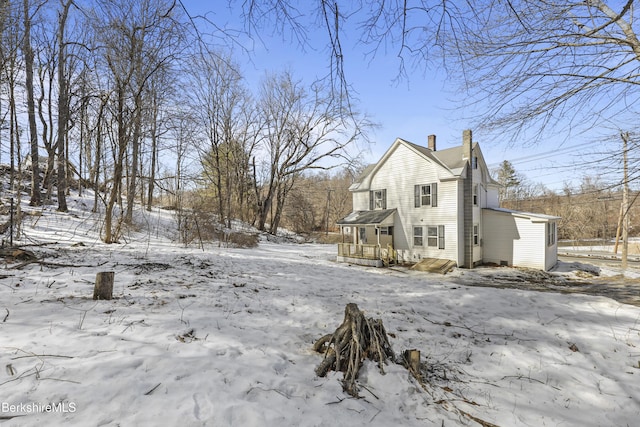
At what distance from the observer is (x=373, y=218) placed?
16297mm

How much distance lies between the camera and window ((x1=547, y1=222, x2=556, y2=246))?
15039 millimetres

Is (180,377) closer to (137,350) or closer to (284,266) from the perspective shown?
(137,350)

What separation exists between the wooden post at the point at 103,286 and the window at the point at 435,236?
14.6 meters

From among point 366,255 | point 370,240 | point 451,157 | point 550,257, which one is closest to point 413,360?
point 366,255

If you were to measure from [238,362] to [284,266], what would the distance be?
703cm

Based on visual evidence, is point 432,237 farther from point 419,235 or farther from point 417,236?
point 417,236

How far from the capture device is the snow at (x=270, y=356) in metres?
2.34

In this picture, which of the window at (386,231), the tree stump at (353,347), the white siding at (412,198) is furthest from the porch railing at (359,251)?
the tree stump at (353,347)

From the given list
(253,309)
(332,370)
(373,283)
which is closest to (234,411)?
(332,370)

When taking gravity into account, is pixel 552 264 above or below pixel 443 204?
below

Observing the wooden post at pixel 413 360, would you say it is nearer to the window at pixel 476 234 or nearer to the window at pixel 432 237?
the window at pixel 432 237

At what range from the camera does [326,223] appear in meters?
42.4

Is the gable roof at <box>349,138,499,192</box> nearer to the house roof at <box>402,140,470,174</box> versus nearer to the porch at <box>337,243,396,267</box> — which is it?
the house roof at <box>402,140,470,174</box>

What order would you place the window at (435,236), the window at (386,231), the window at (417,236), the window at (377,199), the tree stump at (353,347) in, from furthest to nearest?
the window at (377,199) < the window at (386,231) < the window at (417,236) < the window at (435,236) < the tree stump at (353,347)
